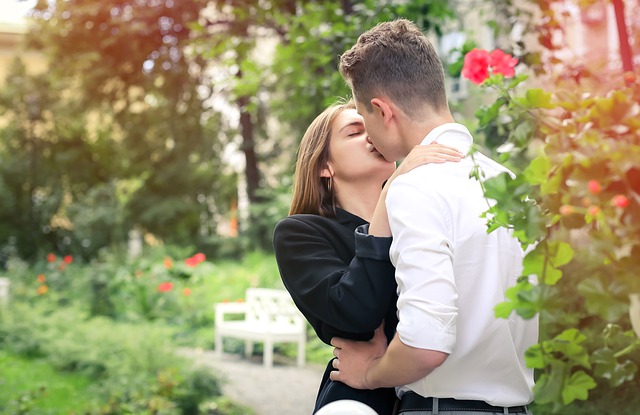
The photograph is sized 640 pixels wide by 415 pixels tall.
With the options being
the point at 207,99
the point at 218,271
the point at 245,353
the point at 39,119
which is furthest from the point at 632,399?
the point at 39,119

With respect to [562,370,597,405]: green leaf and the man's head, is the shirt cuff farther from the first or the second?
[562,370,597,405]: green leaf

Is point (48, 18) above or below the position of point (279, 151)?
above

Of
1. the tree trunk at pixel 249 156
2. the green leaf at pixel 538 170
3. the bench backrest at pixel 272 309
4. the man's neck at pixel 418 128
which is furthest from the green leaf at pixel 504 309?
the tree trunk at pixel 249 156

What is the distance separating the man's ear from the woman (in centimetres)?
11

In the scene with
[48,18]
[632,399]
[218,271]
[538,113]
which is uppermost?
[48,18]

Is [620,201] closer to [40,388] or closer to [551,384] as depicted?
[551,384]

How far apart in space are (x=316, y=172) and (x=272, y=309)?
8.45m

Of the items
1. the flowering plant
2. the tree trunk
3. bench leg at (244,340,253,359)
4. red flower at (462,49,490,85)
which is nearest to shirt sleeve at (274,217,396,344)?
the flowering plant

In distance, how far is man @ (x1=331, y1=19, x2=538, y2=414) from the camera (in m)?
1.79

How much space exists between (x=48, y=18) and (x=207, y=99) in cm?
426

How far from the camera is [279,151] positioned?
917 inches

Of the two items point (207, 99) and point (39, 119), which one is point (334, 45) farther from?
point (39, 119)

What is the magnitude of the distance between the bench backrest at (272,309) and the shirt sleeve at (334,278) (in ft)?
27.2

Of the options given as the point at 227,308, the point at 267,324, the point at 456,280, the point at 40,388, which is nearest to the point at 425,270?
the point at 456,280
